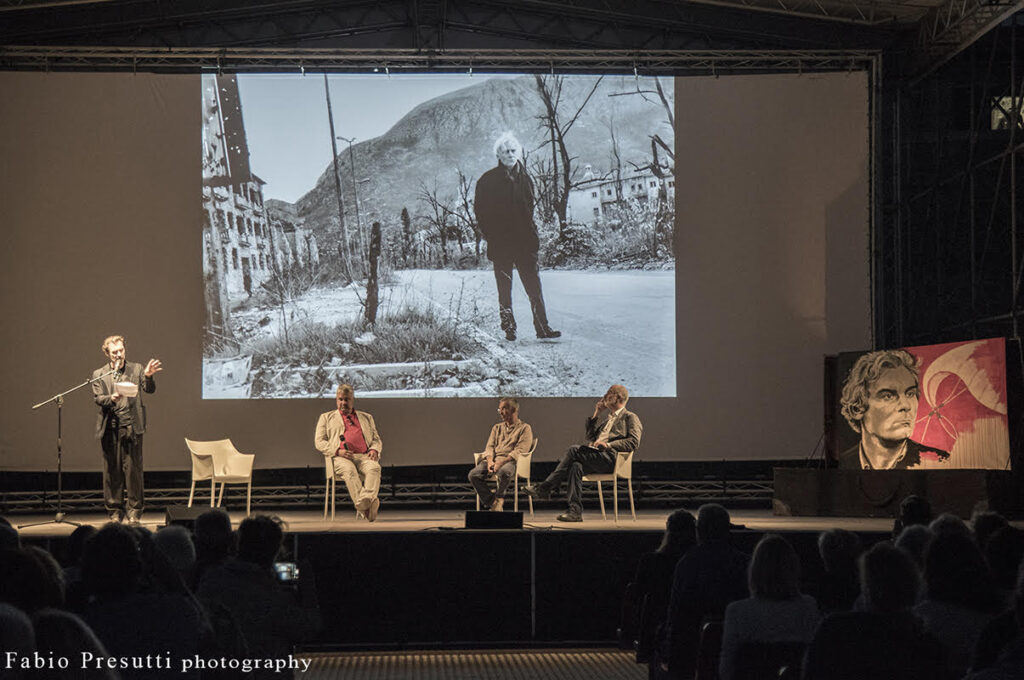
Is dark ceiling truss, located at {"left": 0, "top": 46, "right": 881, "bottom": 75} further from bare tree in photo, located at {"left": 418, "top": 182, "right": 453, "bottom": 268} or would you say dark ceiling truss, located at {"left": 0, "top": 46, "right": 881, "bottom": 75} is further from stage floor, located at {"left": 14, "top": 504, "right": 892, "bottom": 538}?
stage floor, located at {"left": 14, "top": 504, "right": 892, "bottom": 538}

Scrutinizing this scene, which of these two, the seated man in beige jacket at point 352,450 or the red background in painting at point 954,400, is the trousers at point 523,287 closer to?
the seated man in beige jacket at point 352,450

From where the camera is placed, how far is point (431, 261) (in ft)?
29.7

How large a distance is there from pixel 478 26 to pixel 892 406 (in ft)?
17.1

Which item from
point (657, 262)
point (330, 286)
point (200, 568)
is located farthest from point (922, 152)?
point (200, 568)

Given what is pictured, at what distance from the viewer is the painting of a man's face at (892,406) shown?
323 inches

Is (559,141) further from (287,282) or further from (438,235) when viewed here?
(287,282)

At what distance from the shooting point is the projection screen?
8.81m

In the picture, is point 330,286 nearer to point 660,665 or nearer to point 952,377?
point 952,377

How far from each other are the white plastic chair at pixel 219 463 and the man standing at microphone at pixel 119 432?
0.60m

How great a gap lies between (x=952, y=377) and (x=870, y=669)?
21.0 ft

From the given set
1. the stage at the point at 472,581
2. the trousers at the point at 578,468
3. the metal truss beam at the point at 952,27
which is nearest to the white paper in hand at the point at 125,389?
the stage at the point at 472,581

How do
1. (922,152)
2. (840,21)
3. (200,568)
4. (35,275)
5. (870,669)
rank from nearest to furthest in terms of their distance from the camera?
1. (870,669)
2. (200,568)
3. (35,275)
4. (840,21)
5. (922,152)

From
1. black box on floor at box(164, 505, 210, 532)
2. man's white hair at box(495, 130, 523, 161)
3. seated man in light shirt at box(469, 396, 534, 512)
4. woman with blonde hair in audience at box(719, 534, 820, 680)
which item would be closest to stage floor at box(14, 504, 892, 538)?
seated man in light shirt at box(469, 396, 534, 512)

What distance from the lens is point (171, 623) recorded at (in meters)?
2.07
